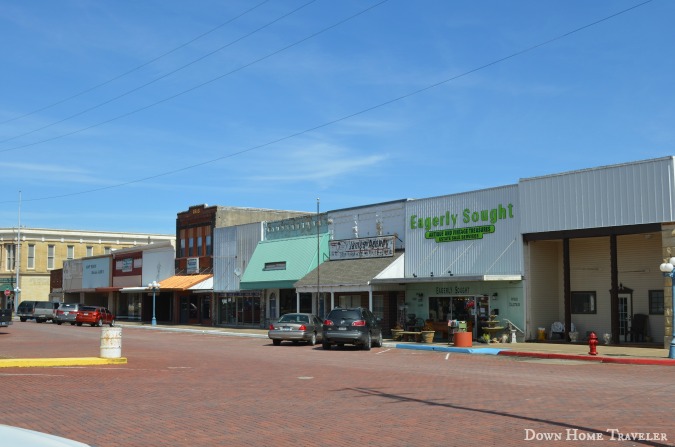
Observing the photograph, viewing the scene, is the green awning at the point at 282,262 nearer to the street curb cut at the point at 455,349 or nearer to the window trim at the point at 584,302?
the street curb cut at the point at 455,349

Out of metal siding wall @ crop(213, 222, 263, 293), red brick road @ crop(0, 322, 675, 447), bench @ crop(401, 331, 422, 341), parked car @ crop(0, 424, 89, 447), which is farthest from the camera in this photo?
metal siding wall @ crop(213, 222, 263, 293)

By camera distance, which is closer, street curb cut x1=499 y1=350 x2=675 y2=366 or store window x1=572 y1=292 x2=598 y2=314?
street curb cut x1=499 y1=350 x2=675 y2=366

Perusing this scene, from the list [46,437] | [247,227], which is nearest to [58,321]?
[247,227]

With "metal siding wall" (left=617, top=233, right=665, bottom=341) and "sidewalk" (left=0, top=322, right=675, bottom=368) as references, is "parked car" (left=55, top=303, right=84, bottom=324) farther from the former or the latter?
"metal siding wall" (left=617, top=233, right=665, bottom=341)

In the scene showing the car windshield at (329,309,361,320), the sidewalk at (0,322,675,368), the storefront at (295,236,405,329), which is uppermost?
the storefront at (295,236,405,329)

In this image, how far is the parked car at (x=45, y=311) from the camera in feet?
196

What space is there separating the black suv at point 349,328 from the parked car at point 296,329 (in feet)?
7.12

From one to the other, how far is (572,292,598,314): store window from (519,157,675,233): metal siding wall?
4513mm

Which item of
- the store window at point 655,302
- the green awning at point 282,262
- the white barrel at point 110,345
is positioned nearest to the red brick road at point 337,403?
the white barrel at point 110,345

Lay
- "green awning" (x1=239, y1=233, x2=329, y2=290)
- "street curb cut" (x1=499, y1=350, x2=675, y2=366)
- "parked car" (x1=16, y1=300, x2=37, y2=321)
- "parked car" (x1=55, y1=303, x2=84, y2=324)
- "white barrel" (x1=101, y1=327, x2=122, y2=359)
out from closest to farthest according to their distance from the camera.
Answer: "white barrel" (x1=101, y1=327, x2=122, y2=359), "street curb cut" (x1=499, y1=350, x2=675, y2=366), "green awning" (x1=239, y1=233, x2=329, y2=290), "parked car" (x1=55, y1=303, x2=84, y2=324), "parked car" (x1=16, y1=300, x2=37, y2=321)

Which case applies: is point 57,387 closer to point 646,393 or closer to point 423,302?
point 646,393

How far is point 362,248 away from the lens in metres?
41.1

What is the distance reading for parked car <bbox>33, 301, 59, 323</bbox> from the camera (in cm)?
5988

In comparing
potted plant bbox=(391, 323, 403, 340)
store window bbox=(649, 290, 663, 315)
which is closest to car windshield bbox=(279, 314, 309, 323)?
potted plant bbox=(391, 323, 403, 340)
